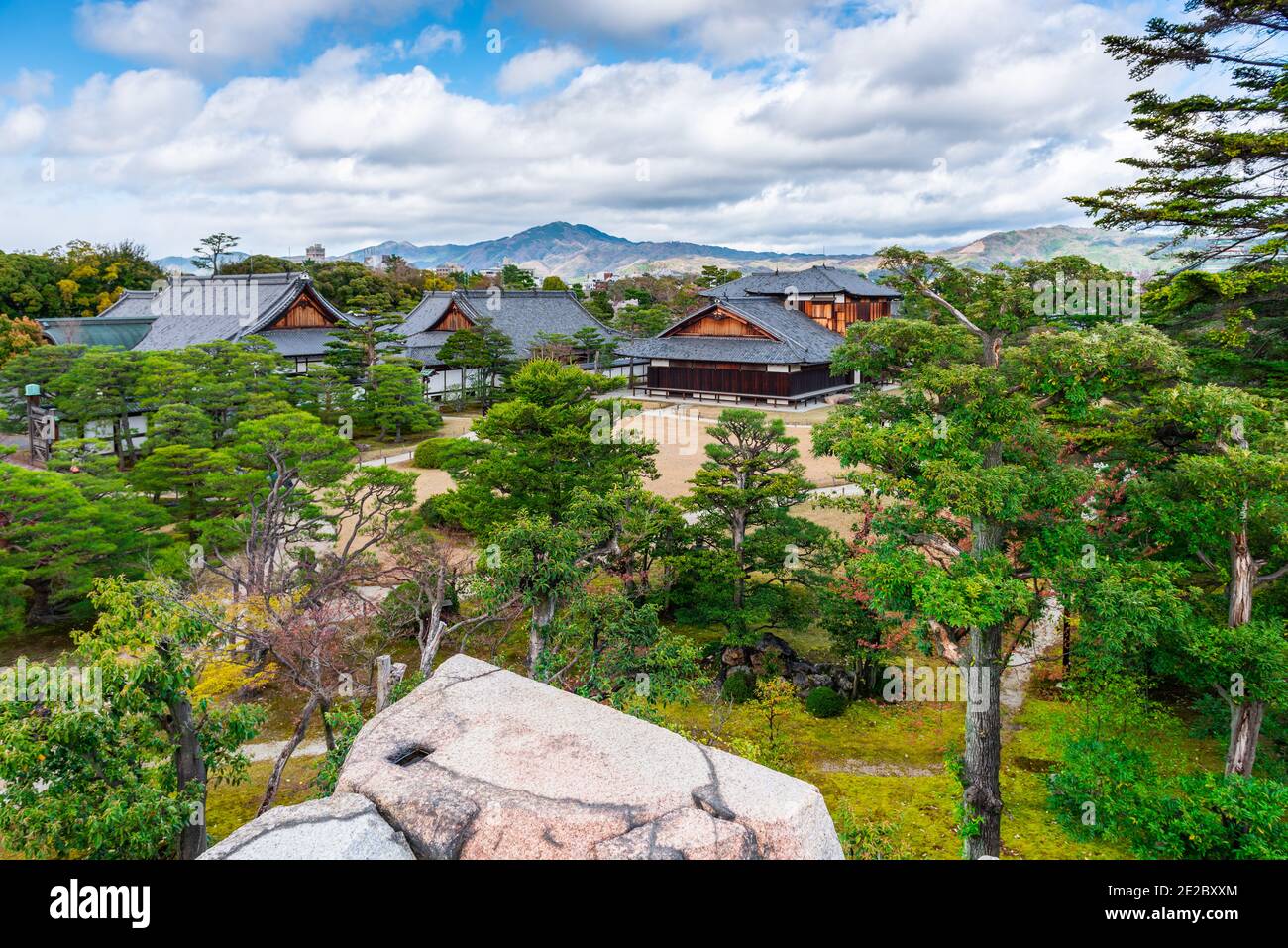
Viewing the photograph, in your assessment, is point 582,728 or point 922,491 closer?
point 582,728

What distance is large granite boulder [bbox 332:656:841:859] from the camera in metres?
3.80

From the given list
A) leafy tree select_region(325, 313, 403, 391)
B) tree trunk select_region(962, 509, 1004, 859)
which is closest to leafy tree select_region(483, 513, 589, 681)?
tree trunk select_region(962, 509, 1004, 859)

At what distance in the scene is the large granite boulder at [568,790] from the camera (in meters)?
3.80

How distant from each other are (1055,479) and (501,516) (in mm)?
9888

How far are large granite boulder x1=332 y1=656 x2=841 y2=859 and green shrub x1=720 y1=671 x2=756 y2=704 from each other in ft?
31.3

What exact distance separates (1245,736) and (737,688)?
760 cm

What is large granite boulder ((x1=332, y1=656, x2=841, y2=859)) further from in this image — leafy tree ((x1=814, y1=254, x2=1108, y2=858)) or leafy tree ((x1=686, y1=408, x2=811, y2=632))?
leafy tree ((x1=686, y1=408, x2=811, y2=632))

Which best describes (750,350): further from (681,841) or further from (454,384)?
(681,841)

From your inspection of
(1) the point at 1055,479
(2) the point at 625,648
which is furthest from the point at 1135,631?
(2) the point at 625,648

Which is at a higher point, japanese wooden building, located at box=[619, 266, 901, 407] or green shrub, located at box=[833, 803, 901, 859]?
japanese wooden building, located at box=[619, 266, 901, 407]

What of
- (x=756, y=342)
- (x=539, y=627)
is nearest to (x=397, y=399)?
(x=756, y=342)

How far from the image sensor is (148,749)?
22.3 feet

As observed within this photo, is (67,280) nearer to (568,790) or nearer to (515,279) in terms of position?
(515,279)

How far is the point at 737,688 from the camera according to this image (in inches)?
555
